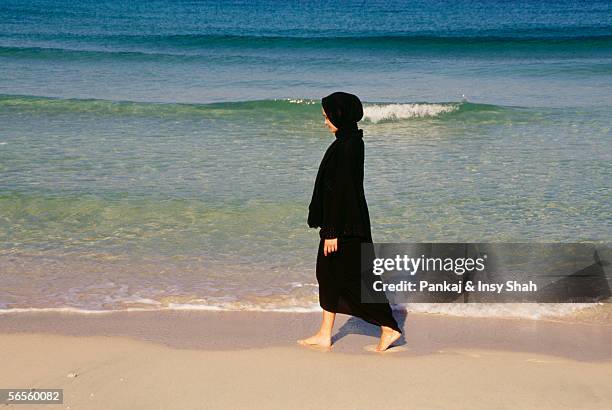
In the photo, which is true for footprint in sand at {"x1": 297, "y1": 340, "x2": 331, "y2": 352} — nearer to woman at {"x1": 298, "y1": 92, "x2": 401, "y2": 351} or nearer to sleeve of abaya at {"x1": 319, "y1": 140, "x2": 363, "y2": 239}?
woman at {"x1": 298, "y1": 92, "x2": 401, "y2": 351}

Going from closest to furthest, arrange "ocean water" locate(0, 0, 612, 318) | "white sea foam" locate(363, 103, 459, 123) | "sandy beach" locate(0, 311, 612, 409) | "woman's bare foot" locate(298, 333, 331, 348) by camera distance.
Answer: "sandy beach" locate(0, 311, 612, 409), "woman's bare foot" locate(298, 333, 331, 348), "ocean water" locate(0, 0, 612, 318), "white sea foam" locate(363, 103, 459, 123)

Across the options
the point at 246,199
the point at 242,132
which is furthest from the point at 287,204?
the point at 242,132

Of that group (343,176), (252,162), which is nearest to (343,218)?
(343,176)

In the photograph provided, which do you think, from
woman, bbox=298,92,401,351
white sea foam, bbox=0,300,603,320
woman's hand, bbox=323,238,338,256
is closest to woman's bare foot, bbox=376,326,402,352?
woman, bbox=298,92,401,351

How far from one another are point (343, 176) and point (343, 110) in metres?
0.34

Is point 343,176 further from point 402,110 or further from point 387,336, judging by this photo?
point 402,110

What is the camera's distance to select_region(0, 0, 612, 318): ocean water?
6.93m

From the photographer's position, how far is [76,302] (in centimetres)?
625

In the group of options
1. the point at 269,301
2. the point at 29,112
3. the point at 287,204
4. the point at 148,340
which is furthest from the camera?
the point at 29,112

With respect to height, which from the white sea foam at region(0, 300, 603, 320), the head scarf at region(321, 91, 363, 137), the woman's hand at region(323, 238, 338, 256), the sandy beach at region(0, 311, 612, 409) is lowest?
the sandy beach at region(0, 311, 612, 409)

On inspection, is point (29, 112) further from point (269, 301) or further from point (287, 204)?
point (269, 301)

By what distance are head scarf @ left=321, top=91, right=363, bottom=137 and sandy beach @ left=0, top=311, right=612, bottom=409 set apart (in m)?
1.24

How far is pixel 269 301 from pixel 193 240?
5.11 feet

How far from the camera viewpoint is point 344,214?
16.4 feet
